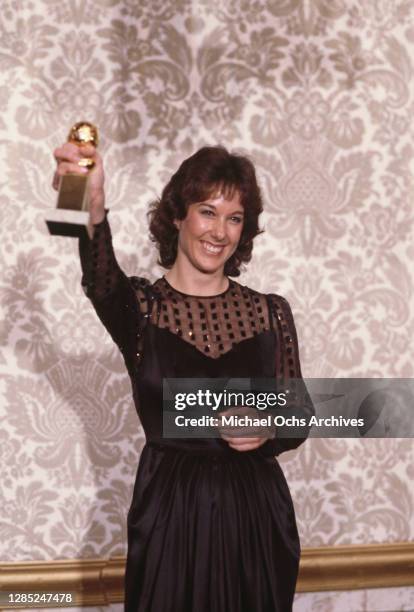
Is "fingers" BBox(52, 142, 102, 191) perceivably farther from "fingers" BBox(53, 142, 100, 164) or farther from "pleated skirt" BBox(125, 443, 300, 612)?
"pleated skirt" BBox(125, 443, 300, 612)

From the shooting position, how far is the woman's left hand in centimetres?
141

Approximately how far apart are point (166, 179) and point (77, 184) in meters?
1.09

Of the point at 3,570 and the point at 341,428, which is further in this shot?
the point at 341,428

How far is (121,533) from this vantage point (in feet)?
7.28

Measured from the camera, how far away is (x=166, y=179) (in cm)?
223

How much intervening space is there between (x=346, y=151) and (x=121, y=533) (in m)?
1.43

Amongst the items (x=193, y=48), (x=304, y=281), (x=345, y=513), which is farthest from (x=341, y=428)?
(x=193, y=48)

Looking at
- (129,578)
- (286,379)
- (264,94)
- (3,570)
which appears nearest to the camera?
(129,578)

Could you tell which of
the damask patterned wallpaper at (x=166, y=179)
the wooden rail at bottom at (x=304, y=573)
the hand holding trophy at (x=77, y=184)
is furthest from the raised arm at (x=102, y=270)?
the wooden rail at bottom at (x=304, y=573)

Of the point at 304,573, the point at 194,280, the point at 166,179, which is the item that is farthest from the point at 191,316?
the point at 304,573

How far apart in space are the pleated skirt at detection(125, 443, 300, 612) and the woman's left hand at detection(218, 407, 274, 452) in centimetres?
8

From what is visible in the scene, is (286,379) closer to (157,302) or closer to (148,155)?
(157,302)

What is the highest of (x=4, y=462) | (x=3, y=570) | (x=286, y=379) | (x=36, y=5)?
(x=36, y=5)

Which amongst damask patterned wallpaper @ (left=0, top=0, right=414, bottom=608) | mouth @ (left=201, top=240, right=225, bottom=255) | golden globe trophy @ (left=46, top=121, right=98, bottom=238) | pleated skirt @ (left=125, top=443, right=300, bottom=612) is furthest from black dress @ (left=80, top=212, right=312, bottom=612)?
damask patterned wallpaper @ (left=0, top=0, right=414, bottom=608)
